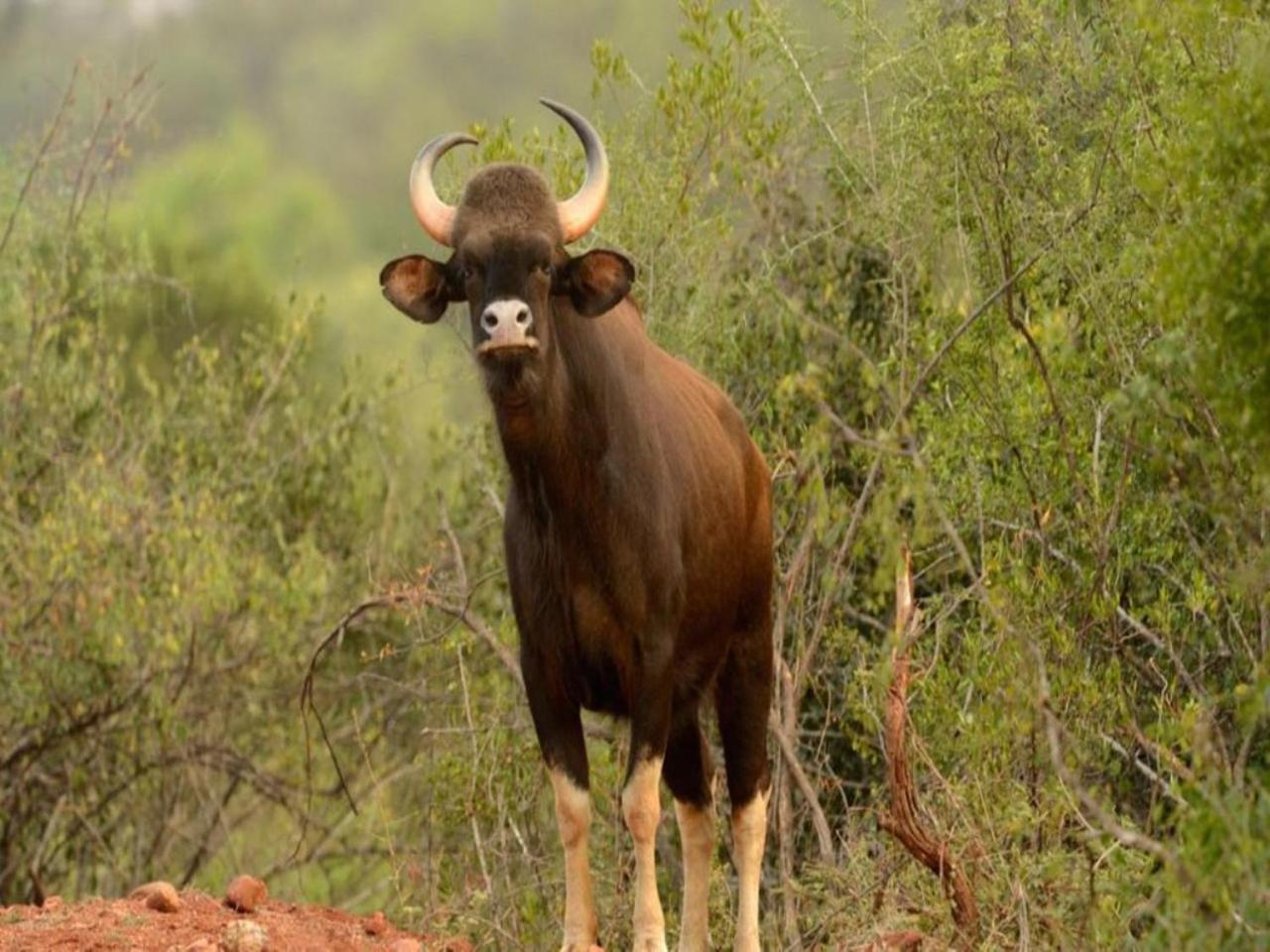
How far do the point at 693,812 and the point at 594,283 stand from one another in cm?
224

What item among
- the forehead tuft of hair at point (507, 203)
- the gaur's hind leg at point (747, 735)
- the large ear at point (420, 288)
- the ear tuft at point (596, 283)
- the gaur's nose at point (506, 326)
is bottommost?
the gaur's hind leg at point (747, 735)

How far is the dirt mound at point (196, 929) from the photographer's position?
30.6 feet

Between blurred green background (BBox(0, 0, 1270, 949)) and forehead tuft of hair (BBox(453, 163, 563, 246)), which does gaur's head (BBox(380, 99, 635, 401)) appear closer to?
forehead tuft of hair (BBox(453, 163, 563, 246))

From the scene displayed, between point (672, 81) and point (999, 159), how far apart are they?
293 cm

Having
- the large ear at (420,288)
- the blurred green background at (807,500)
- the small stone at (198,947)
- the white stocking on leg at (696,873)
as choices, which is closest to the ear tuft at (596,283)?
the large ear at (420,288)

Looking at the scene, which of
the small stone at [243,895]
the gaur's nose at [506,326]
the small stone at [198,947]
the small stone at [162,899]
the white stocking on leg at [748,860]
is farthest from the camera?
the white stocking on leg at [748,860]

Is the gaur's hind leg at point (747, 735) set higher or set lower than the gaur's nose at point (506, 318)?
lower

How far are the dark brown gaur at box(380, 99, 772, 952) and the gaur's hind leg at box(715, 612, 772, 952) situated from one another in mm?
363

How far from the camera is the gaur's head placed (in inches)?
377

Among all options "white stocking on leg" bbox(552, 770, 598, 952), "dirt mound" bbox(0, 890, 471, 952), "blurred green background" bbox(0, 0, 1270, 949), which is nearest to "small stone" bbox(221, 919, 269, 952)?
"dirt mound" bbox(0, 890, 471, 952)

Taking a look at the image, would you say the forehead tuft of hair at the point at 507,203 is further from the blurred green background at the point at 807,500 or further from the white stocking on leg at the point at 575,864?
the white stocking on leg at the point at 575,864

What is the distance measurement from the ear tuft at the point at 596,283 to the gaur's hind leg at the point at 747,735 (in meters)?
1.75

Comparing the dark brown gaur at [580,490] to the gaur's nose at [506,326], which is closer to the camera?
the gaur's nose at [506,326]

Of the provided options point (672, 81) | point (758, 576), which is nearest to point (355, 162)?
point (672, 81)
